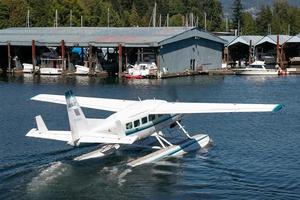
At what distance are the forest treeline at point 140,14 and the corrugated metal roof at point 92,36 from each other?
27500 mm

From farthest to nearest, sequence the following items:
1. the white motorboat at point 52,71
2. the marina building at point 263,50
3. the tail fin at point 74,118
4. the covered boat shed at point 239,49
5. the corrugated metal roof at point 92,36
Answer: the covered boat shed at point 239,49
the marina building at point 263,50
the white motorboat at point 52,71
the corrugated metal roof at point 92,36
the tail fin at point 74,118

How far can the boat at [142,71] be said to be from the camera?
80312mm

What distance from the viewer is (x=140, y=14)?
180m

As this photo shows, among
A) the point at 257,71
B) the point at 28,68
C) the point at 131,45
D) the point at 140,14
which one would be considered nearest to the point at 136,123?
the point at 131,45

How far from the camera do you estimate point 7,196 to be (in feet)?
79.8

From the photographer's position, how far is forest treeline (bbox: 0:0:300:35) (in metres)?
126

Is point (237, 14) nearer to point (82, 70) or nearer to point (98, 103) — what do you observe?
point (82, 70)

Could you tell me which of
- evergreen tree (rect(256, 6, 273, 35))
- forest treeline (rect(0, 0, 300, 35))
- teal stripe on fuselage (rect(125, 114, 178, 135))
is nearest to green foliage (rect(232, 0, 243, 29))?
forest treeline (rect(0, 0, 300, 35))

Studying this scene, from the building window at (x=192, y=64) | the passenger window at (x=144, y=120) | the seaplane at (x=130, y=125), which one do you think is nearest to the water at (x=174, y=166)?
the seaplane at (x=130, y=125)

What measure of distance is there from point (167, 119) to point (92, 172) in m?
6.54

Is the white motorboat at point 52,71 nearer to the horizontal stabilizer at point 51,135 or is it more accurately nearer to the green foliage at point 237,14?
the horizontal stabilizer at point 51,135

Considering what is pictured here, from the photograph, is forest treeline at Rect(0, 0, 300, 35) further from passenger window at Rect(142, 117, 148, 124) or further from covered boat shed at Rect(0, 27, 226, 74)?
passenger window at Rect(142, 117, 148, 124)

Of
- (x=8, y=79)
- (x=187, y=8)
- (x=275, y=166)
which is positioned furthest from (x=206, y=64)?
(x=187, y=8)

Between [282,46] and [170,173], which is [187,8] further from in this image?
[170,173]
